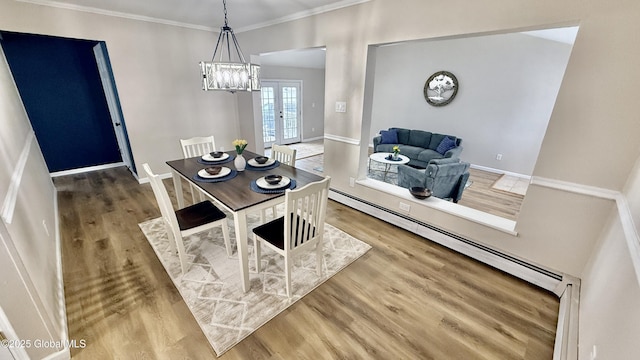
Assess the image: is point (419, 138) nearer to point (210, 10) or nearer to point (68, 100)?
point (210, 10)

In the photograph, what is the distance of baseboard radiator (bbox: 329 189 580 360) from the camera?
62.6 inches

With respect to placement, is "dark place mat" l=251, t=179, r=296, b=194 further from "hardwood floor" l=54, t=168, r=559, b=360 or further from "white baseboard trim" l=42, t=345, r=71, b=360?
"white baseboard trim" l=42, t=345, r=71, b=360

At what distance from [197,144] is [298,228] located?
2.20 metres

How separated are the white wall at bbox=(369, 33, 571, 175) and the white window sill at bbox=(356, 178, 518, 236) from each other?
286cm

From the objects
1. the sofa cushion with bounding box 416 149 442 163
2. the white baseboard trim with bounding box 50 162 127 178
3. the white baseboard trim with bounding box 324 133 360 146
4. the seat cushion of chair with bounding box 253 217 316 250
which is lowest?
the white baseboard trim with bounding box 50 162 127 178

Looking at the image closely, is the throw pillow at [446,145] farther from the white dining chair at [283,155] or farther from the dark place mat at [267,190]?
the dark place mat at [267,190]

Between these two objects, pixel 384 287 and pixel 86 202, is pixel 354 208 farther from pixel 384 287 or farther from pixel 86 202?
pixel 86 202

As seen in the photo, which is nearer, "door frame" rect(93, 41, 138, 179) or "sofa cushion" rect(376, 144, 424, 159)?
"door frame" rect(93, 41, 138, 179)

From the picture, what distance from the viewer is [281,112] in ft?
23.8

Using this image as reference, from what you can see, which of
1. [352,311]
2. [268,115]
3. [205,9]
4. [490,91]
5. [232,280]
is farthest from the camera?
[268,115]

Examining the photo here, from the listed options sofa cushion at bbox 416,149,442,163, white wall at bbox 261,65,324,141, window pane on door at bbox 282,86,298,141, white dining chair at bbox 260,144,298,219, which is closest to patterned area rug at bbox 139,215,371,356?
white dining chair at bbox 260,144,298,219

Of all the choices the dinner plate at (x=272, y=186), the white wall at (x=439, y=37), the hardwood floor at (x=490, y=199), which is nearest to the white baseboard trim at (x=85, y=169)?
the white wall at (x=439, y=37)

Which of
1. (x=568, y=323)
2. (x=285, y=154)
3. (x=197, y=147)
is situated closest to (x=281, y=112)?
(x=197, y=147)

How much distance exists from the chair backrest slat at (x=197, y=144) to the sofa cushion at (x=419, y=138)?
4.60 metres
